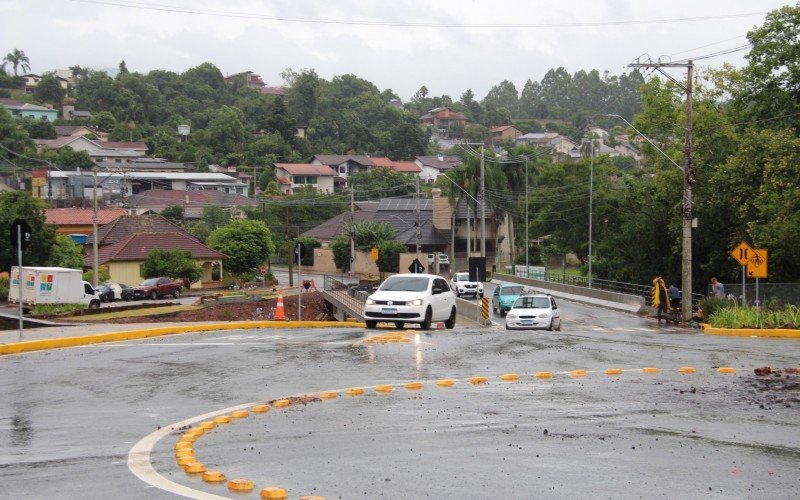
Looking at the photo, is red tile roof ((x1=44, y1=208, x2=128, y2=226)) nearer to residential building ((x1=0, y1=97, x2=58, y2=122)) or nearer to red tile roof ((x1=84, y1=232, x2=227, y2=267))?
red tile roof ((x1=84, y1=232, x2=227, y2=267))

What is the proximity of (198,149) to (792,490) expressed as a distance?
144m

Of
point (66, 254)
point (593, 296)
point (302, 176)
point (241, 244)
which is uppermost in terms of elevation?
point (302, 176)

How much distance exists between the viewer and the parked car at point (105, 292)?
55434 millimetres

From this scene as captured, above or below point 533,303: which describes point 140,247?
above

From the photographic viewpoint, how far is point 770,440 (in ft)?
35.7

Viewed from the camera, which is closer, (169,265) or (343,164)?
(169,265)

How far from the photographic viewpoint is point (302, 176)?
13812 cm

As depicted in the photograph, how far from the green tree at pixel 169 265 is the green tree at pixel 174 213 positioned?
3172 centimetres

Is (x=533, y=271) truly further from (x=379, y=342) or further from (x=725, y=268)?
(x=379, y=342)

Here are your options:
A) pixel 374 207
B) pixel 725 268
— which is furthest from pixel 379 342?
pixel 374 207

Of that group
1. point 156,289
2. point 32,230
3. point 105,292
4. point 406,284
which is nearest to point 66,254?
point 32,230

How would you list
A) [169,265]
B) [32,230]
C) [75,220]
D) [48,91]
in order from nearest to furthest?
[32,230] → [169,265] → [75,220] → [48,91]

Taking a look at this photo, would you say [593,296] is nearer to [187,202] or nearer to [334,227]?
[334,227]

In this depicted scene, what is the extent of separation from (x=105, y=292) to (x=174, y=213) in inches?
1842
